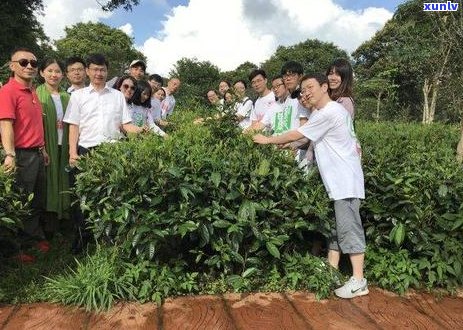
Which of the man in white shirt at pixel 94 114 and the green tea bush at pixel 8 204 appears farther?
the man in white shirt at pixel 94 114

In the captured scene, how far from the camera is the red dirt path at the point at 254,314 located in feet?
10.2

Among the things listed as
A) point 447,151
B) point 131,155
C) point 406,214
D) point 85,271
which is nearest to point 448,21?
point 447,151

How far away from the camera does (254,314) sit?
3.28 m

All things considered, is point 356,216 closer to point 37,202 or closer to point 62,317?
point 62,317

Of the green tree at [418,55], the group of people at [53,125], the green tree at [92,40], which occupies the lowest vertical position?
the group of people at [53,125]

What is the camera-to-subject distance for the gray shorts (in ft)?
12.0

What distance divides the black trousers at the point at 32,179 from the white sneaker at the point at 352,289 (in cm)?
264

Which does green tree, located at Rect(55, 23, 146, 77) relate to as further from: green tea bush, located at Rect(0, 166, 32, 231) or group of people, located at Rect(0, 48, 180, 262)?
green tea bush, located at Rect(0, 166, 32, 231)

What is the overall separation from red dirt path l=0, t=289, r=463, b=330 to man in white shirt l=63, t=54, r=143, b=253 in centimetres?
135

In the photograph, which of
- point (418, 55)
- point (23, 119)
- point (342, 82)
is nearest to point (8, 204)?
point (23, 119)

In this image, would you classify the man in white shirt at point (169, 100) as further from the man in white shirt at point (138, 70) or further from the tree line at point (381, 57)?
the man in white shirt at point (138, 70)

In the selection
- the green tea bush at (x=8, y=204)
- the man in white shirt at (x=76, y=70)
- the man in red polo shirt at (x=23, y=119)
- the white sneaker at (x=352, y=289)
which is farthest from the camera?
the man in white shirt at (x=76, y=70)

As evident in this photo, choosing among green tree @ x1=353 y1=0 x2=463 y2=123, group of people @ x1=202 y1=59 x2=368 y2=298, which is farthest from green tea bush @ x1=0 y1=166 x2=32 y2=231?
green tree @ x1=353 y1=0 x2=463 y2=123

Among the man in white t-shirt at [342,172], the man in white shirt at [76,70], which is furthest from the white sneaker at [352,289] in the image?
the man in white shirt at [76,70]
